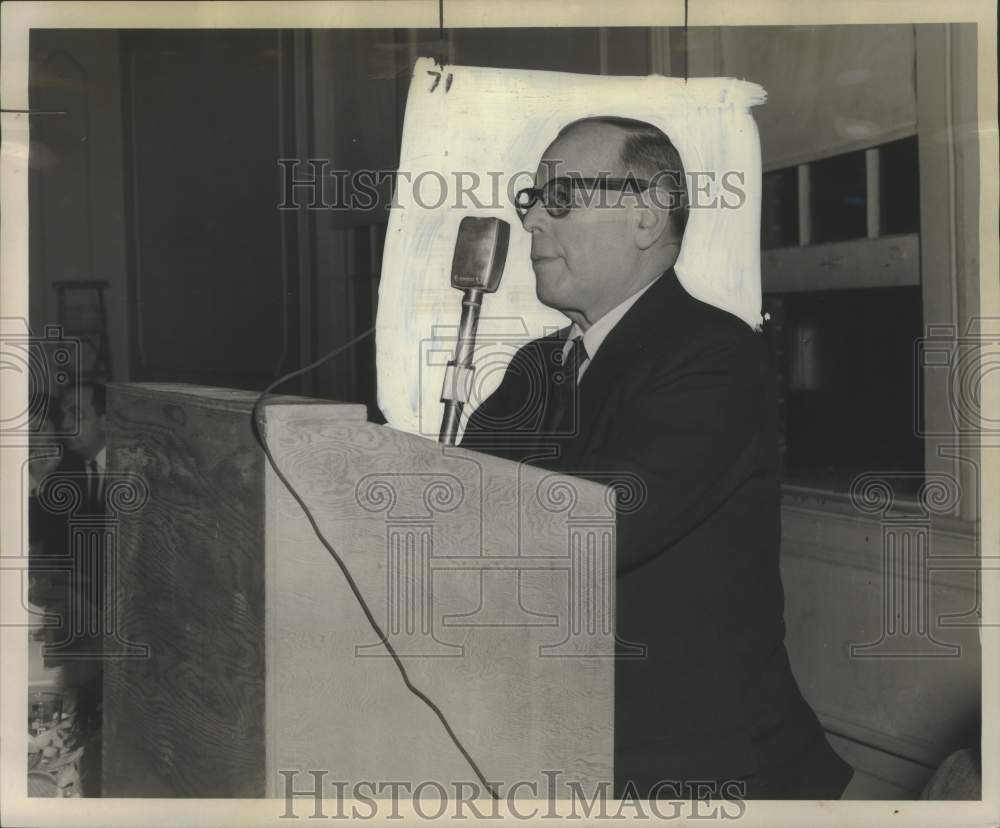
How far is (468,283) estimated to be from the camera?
1931mm

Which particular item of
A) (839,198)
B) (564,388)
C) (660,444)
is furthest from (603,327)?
(839,198)

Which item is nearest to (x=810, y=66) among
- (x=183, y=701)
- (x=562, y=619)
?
(x=562, y=619)

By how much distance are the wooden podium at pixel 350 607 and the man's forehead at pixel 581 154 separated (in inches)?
21.2

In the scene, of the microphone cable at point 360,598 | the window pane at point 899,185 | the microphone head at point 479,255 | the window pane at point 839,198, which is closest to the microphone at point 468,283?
the microphone head at point 479,255

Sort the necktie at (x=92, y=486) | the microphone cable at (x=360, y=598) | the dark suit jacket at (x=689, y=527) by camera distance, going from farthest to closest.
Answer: the necktie at (x=92, y=486) < the dark suit jacket at (x=689, y=527) < the microphone cable at (x=360, y=598)

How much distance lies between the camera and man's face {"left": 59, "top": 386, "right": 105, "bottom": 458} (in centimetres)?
192

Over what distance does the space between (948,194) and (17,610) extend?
179 centimetres

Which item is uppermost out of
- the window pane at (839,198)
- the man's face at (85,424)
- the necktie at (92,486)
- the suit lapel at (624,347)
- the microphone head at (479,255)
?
the window pane at (839,198)

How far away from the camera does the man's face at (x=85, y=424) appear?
6.30 ft

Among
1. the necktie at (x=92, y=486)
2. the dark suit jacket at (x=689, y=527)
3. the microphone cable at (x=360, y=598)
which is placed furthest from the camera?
the necktie at (x=92, y=486)

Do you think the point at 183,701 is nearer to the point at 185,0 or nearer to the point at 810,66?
the point at 185,0

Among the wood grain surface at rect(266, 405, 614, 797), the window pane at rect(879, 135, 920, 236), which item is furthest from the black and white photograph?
the wood grain surface at rect(266, 405, 614, 797)

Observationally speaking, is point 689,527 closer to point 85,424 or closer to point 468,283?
point 468,283

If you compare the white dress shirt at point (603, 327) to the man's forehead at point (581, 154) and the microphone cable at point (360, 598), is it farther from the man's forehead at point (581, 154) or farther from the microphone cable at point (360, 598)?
the microphone cable at point (360, 598)
